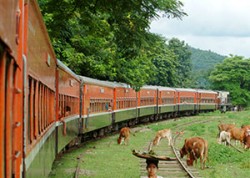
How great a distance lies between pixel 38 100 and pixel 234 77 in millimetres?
70978

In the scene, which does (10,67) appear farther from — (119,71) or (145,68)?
(145,68)

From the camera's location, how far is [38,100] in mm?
6230

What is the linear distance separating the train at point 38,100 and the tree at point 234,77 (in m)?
42.2

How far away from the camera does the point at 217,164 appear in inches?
630

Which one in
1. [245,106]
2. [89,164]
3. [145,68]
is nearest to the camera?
[89,164]

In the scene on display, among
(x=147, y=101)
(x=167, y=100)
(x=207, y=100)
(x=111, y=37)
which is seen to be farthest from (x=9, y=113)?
(x=207, y=100)

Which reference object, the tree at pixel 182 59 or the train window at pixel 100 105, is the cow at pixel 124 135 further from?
the tree at pixel 182 59

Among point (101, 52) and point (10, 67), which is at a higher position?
point (101, 52)

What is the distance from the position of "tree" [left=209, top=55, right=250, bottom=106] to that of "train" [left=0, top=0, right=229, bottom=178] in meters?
42.2

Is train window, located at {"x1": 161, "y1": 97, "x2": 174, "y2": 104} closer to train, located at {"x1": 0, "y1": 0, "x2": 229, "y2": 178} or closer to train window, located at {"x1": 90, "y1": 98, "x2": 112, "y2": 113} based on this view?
train, located at {"x1": 0, "y1": 0, "x2": 229, "y2": 178}

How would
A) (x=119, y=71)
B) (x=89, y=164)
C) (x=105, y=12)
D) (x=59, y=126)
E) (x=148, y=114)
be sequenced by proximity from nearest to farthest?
(x=59, y=126) < (x=105, y=12) < (x=89, y=164) < (x=119, y=71) < (x=148, y=114)

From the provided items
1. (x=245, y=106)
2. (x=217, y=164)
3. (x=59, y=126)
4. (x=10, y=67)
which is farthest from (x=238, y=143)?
(x=245, y=106)

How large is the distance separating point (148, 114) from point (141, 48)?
79.7ft

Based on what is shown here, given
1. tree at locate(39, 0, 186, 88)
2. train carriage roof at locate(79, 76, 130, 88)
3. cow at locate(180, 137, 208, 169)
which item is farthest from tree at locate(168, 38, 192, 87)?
tree at locate(39, 0, 186, 88)
